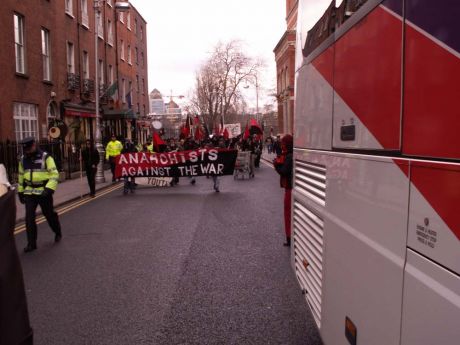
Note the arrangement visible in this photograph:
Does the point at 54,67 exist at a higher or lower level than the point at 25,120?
higher

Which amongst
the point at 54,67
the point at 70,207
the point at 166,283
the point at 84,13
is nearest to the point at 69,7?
the point at 84,13

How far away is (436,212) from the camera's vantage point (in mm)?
1679

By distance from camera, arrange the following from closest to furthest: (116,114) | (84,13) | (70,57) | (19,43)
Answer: (19,43)
(70,57)
(84,13)
(116,114)

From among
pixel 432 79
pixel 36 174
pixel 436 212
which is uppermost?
pixel 432 79

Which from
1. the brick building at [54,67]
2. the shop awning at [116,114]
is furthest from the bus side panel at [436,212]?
the shop awning at [116,114]

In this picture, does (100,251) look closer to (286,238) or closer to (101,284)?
(101,284)

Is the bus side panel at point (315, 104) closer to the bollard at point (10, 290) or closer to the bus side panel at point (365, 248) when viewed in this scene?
the bus side panel at point (365, 248)

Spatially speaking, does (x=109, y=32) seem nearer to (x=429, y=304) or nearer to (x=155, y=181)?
(x=155, y=181)

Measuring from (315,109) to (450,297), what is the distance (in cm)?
223

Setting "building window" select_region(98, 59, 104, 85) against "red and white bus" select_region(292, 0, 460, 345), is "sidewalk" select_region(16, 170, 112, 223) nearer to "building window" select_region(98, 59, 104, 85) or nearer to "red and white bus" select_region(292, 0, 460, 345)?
"red and white bus" select_region(292, 0, 460, 345)

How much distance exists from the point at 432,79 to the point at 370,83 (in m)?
0.63

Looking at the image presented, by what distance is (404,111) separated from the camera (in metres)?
1.96

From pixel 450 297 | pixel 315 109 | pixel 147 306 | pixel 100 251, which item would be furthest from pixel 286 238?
pixel 450 297

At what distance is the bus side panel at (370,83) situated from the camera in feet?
6.74
